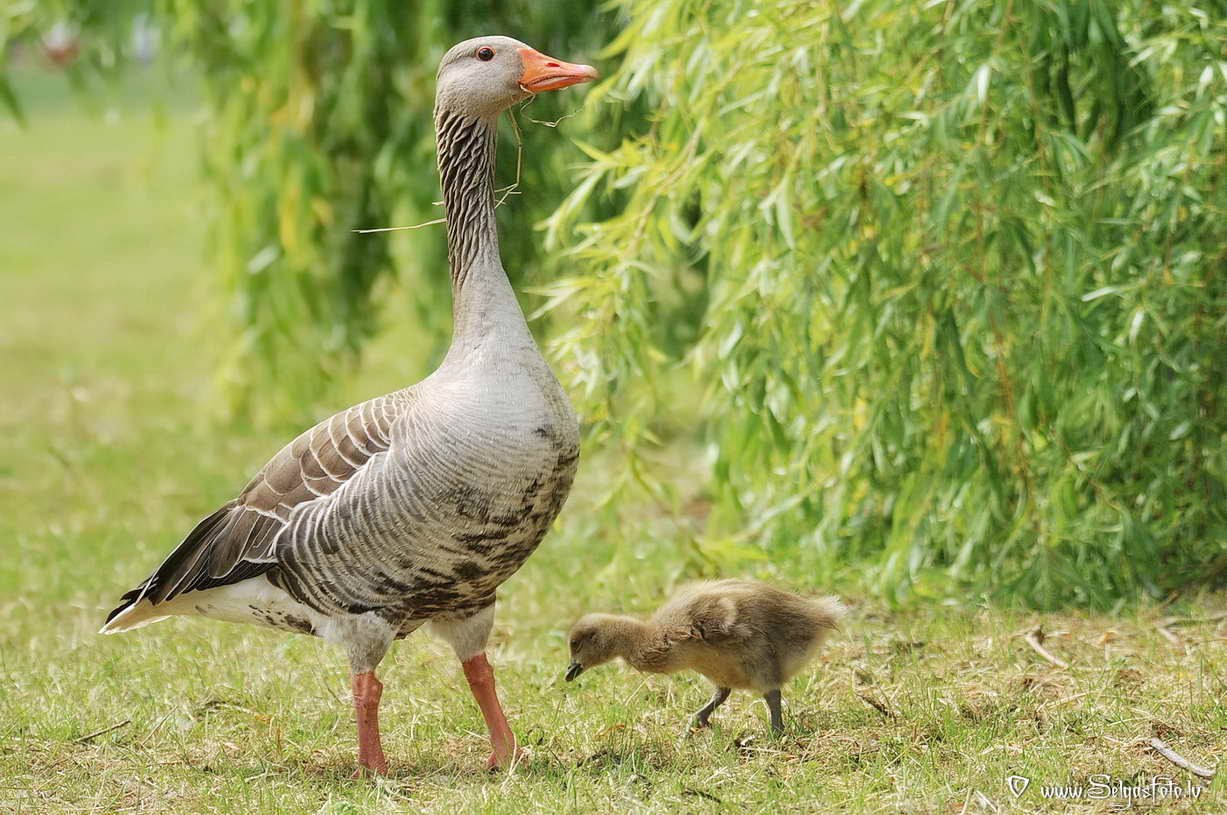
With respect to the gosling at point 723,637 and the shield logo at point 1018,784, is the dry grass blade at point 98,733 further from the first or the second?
the shield logo at point 1018,784

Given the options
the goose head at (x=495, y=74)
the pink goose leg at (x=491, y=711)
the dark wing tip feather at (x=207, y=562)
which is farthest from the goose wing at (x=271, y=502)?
the goose head at (x=495, y=74)

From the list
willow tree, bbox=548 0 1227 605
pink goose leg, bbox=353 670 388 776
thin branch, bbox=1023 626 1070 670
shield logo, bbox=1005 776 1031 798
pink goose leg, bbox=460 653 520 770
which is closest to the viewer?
shield logo, bbox=1005 776 1031 798

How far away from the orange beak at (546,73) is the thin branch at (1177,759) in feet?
8.49

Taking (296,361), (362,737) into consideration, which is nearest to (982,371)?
(362,737)

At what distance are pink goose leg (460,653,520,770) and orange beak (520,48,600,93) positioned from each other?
5.96 ft

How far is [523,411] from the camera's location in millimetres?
4426

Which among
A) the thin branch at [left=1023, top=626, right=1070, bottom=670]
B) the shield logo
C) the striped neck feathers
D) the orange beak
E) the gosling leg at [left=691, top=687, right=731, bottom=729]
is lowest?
the thin branch at [left=1023, top=626, right=1070, bottom=670]

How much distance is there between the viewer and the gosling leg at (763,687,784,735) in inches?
189

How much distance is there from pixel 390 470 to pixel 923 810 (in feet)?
5.85

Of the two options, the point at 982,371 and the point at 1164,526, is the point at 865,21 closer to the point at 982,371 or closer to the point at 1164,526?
the point at 982,371

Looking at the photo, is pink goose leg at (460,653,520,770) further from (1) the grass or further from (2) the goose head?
(2) the goose head

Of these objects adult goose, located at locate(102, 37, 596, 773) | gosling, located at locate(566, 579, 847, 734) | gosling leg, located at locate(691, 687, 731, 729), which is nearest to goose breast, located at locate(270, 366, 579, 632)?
adult goose, located at locate(102, 37, 596, 773)

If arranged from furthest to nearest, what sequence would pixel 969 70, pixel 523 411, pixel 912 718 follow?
pixel 969 70, pixel 912 718, pixel 523 411

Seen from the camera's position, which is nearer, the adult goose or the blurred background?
the adult goose
